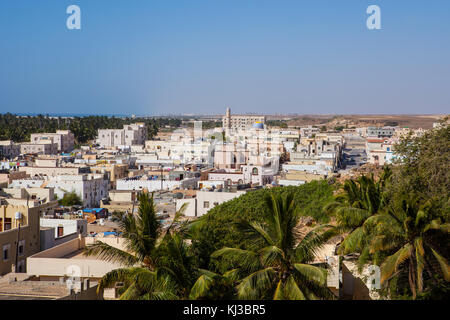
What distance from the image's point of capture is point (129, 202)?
33594 mm

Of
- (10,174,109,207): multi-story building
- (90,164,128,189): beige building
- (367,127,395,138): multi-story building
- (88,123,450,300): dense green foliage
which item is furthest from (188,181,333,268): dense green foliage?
(367,127,395,138): multi-story building

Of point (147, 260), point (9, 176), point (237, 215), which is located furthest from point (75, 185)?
point (147, 260)

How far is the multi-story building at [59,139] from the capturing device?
7444 cm

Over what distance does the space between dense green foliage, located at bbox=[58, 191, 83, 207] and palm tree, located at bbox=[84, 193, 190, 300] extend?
26141 mm

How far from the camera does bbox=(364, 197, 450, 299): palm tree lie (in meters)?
8.12

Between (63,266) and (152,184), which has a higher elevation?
(63,266)

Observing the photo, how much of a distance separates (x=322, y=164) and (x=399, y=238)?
4004cm

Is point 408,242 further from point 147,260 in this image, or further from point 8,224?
point 8,224

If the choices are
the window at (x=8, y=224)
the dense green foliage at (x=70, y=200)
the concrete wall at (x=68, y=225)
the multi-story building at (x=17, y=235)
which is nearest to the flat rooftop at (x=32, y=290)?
the multi-story building at (x=17, y=235)

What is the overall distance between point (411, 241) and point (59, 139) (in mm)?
73150

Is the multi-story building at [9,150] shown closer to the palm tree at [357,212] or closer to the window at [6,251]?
the window at [6,251]

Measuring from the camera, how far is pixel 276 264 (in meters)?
7.50
